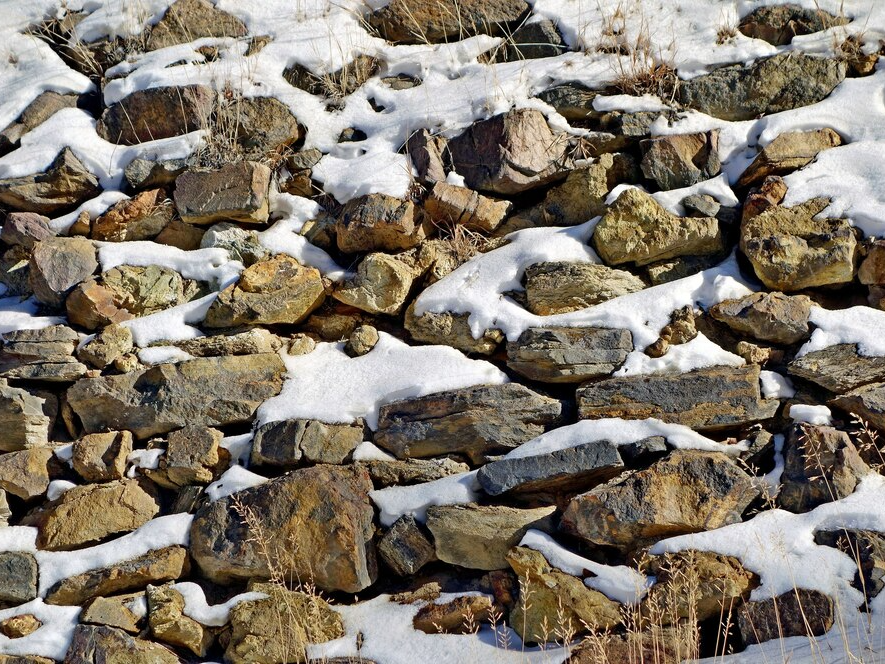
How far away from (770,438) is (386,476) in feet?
6.87

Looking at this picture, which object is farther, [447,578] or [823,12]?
[823,12]

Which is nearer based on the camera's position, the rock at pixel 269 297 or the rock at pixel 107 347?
the rock at pixel 107 347

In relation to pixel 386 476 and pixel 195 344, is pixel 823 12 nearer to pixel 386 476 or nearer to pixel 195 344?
pixel 386 476

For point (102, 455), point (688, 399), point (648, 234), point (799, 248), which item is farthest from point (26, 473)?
point (799, 248)

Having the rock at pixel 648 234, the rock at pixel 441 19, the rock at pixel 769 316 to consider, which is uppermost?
the rock at pixel 441 19

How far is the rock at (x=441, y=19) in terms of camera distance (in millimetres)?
6113

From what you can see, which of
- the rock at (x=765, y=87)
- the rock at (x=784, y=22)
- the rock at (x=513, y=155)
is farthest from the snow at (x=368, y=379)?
the rock at (x=784, y=22)

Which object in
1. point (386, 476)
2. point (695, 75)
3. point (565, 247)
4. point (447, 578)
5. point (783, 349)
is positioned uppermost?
point (695, 75)

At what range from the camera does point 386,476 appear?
4.38 metres

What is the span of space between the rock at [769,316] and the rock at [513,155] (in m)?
1.50

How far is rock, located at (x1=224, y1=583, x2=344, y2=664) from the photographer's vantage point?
393cm

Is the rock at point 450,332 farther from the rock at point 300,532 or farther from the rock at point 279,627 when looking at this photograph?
the rock at point 279,627

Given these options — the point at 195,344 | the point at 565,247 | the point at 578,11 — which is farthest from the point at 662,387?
the point at 578,11

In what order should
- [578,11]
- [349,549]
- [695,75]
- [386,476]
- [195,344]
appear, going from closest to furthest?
[349,549] < [386,476] < [195,344] < [695,75] < [578,11]
